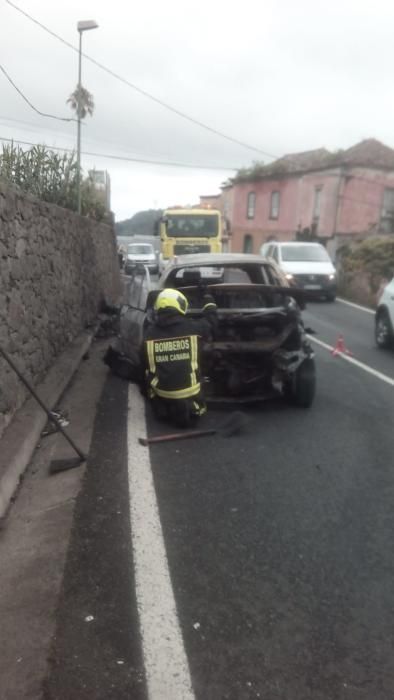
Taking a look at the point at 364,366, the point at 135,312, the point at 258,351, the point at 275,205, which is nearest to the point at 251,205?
the point at 275,205

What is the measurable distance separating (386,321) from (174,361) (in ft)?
19.3

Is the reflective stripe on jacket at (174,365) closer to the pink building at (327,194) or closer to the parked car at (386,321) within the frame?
the parked car at (386,321)

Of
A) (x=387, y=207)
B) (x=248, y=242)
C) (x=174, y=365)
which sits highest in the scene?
(x=387, y=207)

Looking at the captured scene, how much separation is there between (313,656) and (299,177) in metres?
40.3

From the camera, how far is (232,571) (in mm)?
3211

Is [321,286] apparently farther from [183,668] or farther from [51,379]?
[183,668]

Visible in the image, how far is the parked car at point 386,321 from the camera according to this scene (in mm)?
9953

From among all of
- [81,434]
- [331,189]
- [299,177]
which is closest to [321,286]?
[81,434]

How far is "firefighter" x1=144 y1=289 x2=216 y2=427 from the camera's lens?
220 inches

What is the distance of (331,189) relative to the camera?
3559 cm

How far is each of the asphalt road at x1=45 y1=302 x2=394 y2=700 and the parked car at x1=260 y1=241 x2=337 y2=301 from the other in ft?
43.1

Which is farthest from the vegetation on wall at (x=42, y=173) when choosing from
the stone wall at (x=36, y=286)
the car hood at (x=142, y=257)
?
the car hood at (x=142, y=257)

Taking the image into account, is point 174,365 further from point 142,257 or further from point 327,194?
point 327,194

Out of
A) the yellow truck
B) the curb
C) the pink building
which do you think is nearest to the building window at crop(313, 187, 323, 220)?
the pink building
